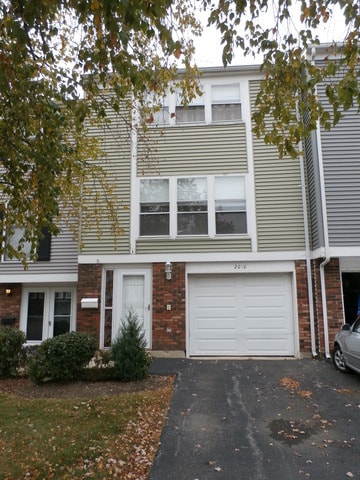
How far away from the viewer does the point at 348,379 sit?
7.88 metres

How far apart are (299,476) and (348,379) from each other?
174 inches

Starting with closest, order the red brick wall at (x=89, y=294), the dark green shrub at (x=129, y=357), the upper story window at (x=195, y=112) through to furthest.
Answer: the dark green shrub at (x=129, y=357) → the red brick wall at (x=89, y=294) → the upper story window at (x=195, y=112)

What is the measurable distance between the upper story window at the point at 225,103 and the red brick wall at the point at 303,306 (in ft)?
15.2

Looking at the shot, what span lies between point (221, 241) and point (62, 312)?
555 centimetres

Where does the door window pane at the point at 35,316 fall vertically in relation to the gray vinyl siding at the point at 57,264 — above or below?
below

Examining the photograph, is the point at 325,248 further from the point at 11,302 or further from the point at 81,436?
the point at 11,302

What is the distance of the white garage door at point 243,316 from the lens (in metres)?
10.3

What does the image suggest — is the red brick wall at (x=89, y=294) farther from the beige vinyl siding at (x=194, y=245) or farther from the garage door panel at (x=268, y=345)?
the garage door panel at (x=268, y=345)

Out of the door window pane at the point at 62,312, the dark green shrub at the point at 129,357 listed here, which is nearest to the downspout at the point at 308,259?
the dark green shrub at the point at 129,357

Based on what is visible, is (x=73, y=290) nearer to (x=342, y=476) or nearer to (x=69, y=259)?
(x=69, y=259)

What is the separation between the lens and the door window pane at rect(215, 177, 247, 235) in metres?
10.7

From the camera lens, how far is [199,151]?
36.6 feet

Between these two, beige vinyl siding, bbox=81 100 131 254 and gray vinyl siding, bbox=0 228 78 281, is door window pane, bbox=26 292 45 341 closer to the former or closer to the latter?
gray vinyl siding, bbox=0 228 78 281

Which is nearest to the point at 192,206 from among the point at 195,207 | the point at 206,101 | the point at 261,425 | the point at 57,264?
the point at 195,207
